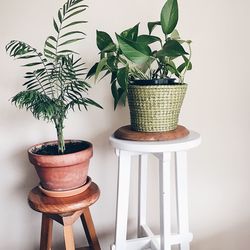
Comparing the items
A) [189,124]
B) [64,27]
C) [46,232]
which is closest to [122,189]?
[46,232]

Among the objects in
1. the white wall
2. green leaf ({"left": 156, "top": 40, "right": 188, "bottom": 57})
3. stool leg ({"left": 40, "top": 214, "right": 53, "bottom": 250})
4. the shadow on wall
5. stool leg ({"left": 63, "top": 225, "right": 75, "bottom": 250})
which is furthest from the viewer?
the shadow on wall

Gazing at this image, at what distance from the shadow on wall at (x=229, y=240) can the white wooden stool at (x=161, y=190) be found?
34cm

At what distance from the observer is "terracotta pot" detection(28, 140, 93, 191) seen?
0.86 meters

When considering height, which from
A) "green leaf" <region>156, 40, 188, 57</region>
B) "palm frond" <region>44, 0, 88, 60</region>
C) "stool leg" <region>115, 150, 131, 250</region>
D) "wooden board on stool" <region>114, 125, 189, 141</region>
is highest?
"palm frond" <region>44, 0, 88, 60</region>

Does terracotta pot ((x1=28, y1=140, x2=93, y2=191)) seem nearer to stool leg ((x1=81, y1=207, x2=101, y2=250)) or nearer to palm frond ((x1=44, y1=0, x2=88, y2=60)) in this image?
A: stool leg ((x1=81, y1=207, x2=101, y2=250))

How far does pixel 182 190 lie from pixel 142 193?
8.3 inches

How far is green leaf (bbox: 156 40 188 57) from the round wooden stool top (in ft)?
1.68

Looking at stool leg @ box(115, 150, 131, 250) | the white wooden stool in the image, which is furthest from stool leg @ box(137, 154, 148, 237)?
stool leg @ box(115, 150, 131, 250)

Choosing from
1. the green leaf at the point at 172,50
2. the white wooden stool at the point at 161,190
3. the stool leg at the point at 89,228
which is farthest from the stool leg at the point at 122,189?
the green leaf at the point at 172,50

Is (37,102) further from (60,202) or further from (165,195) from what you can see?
(165,195)

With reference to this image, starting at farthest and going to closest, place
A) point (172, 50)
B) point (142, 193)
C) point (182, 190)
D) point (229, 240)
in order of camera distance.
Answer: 1. point (229, 240)
2. point (142, 193)
3. point (182, 190)
4. point (172, 50)

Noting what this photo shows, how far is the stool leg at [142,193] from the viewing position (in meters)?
1.13

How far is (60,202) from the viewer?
0.87 metres

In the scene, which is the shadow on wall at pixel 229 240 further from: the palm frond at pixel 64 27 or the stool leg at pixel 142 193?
the palm frond at pixel 64 27
